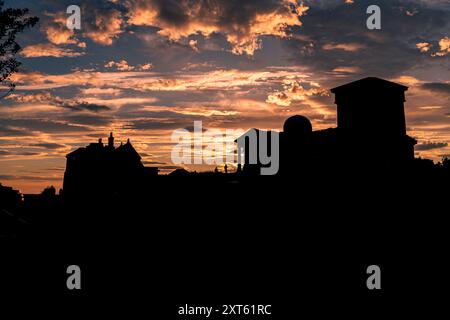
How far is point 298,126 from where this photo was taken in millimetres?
37719

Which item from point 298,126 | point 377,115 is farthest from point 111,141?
point 377,115

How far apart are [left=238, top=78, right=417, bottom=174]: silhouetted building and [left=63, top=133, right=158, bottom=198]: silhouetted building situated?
25.3 m

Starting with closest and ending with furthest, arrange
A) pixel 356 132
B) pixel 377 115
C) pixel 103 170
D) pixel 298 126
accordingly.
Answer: pixel 356 132, pixel 377 115, pixel 298 126, pixel 103 170

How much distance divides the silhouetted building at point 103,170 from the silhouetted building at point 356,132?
82.9 feet

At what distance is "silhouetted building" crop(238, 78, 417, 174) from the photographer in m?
34.7

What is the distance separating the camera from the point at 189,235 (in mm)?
27391

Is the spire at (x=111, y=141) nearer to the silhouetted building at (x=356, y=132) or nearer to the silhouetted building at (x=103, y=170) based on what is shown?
the silhouetted building at (x=103, y=170)

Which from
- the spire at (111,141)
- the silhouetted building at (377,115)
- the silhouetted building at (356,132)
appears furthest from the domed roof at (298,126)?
the spire at (111,141)

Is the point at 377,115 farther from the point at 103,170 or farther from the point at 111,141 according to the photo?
the point at 111,141

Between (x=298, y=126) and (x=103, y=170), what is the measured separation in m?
30.3

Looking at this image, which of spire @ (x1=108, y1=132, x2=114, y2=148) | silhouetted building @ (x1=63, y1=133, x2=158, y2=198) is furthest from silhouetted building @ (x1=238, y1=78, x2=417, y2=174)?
spire @ (x1=108, y1=132, x2=114, y2=148)

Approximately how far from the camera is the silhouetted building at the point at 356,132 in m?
34.7

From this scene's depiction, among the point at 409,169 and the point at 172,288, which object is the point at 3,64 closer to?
the point at 172,288
